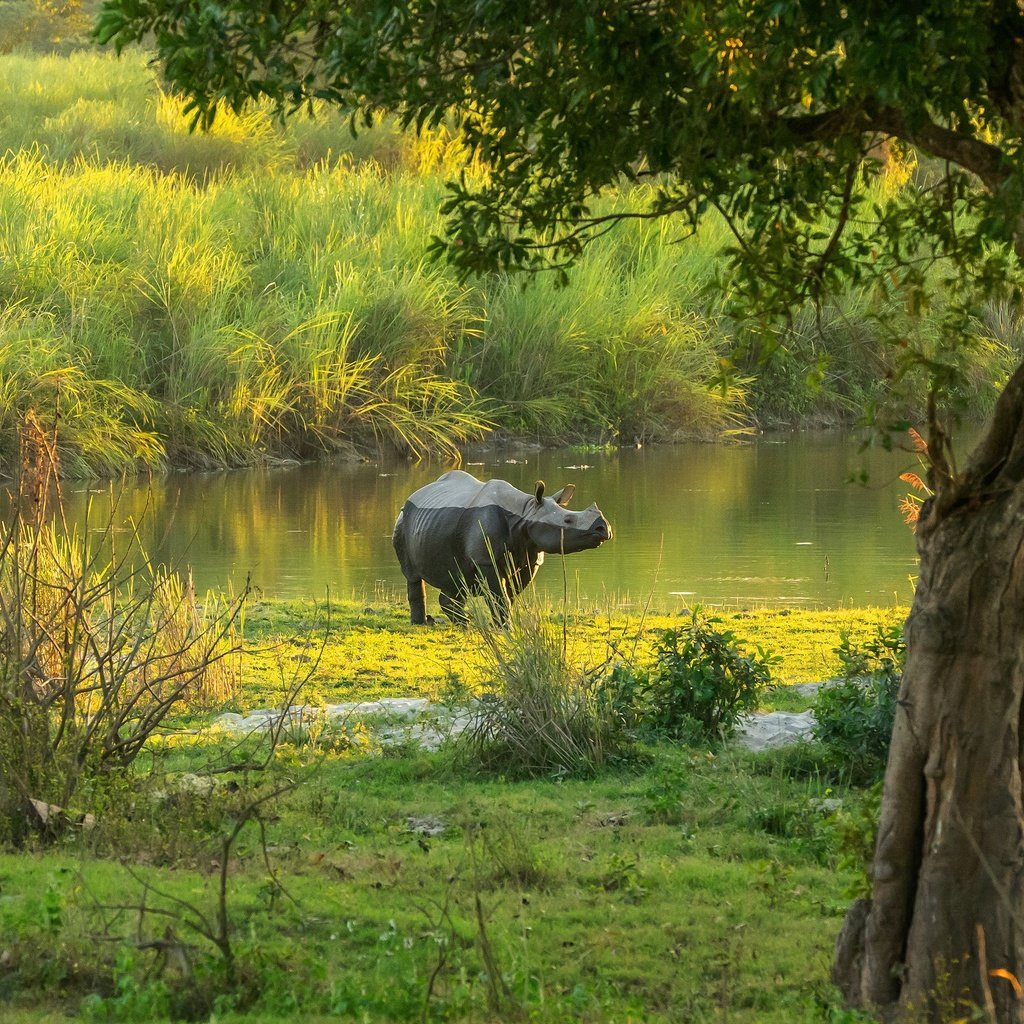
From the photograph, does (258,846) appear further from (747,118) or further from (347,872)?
(747,118)

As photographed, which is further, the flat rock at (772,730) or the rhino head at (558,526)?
the rhino head at (558,526)

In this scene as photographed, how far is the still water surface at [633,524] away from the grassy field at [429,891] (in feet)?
12.6

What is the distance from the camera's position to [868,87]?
13.4 feet

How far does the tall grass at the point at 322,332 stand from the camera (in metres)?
23.5

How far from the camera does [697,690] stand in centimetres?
844

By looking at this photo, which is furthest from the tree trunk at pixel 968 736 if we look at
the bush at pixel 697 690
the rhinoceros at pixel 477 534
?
the rhinoceros at pixel 477 534

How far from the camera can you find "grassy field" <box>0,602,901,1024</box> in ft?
15.3

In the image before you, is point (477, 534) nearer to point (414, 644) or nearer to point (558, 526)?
point (558, 526)

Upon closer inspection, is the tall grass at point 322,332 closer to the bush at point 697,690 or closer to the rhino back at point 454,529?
the rhino back at point 454,529

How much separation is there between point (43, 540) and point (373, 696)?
6.66 feet

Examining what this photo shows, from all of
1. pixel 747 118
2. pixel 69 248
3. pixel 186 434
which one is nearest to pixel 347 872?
pixel 747 118

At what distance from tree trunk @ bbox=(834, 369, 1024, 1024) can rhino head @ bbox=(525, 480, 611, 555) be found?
7.65m

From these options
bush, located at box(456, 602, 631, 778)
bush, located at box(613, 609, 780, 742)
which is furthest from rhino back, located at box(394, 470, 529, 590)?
bush, located at box(456, 602, 631, 778)

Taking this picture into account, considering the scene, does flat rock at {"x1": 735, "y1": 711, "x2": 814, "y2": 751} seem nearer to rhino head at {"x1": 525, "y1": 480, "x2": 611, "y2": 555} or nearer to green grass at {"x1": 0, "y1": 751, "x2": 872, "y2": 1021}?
green grass at {"x1": 0, "y1": 751, "x2": 872, "y2": 1021}
